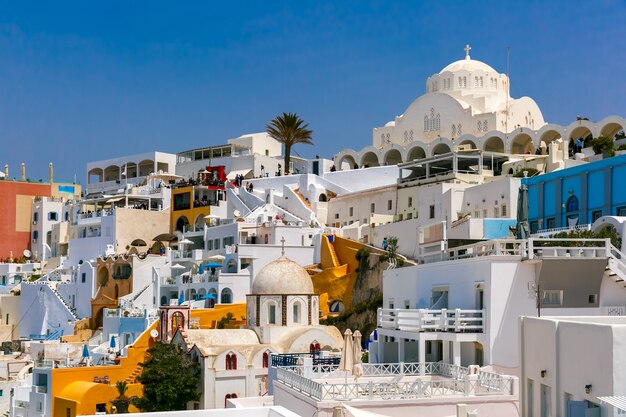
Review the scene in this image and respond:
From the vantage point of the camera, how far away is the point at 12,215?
3083 inches

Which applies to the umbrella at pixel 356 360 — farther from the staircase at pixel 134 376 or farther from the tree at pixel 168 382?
the staircase at pixel 134 376

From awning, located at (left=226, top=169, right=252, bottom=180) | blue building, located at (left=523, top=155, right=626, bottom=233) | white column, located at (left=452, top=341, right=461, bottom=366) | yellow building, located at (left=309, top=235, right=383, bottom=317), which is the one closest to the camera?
white column, located at (left=452, top=341, right=461, bottom=366)

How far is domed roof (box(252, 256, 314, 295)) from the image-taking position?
39.1 meters

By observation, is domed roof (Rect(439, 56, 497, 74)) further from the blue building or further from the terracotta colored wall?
the terracotta colored wall

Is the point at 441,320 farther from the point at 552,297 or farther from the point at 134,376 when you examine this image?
the point at 134,376

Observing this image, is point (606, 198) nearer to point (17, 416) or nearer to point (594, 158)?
point (594, 158)

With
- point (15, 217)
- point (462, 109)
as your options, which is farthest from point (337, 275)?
point (15, 217)

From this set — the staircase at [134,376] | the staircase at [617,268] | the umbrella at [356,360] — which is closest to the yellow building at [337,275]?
the staircase at [134,376]

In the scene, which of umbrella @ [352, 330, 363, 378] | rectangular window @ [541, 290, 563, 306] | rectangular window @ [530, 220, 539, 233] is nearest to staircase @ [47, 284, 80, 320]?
rectangular window @ [530, 220, 539, 233]

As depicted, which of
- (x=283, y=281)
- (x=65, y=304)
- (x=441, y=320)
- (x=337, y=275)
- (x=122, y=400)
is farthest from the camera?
(x=65, y=304)

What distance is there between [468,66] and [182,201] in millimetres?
24080

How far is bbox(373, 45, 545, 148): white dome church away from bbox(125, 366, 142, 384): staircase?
110 ft

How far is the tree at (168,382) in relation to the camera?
36.3m

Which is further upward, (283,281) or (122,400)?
(283,281)
